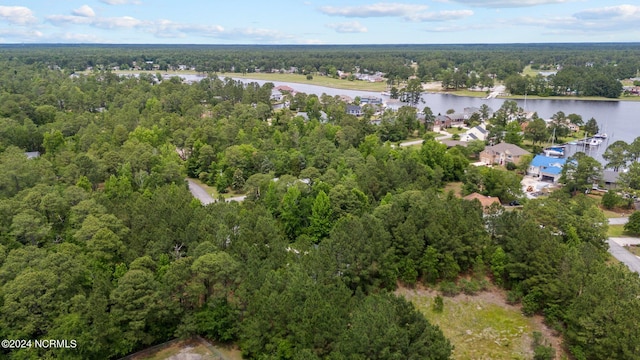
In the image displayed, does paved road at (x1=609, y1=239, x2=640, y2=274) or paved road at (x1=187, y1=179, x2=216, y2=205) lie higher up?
paved road at (x1=187, y1=179, x2=216, y2=205)

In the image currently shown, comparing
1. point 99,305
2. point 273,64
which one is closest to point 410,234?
point 99,305

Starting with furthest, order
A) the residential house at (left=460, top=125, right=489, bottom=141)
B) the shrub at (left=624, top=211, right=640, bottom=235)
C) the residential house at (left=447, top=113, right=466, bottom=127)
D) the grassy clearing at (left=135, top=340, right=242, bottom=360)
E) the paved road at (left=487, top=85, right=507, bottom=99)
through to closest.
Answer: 1. the paved road at (left=487, top=85, right=507, bottom=99)
2. the residential house at (left=447, top=113, right=466, bottom=127)
3. the residential house at (left=460, top=125, right=489, bottom=141)
4. the shrub at (left=624, top=211, right=640, bottom=235)
5. the grassy clearing at (left=135, top=340, right=242, bottom=360)

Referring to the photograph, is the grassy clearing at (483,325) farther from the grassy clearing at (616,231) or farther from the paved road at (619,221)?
the paved road at (619,221)

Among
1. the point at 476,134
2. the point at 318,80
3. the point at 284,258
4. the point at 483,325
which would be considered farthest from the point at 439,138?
the point at 318,80

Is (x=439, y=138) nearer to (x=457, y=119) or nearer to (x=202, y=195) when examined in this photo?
(x=457, y=119)

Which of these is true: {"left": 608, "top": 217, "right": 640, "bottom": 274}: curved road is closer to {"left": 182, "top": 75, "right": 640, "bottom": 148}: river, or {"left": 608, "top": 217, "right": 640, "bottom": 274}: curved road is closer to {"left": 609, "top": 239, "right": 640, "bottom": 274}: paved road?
{"left": 609, "top": 239, "right": 640, "bottom": 274}: paved road

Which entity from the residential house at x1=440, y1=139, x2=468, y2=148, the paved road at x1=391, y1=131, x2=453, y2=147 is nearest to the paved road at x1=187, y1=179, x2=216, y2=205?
the paved road at x1=391, y1=131, x2=453, y2=147
